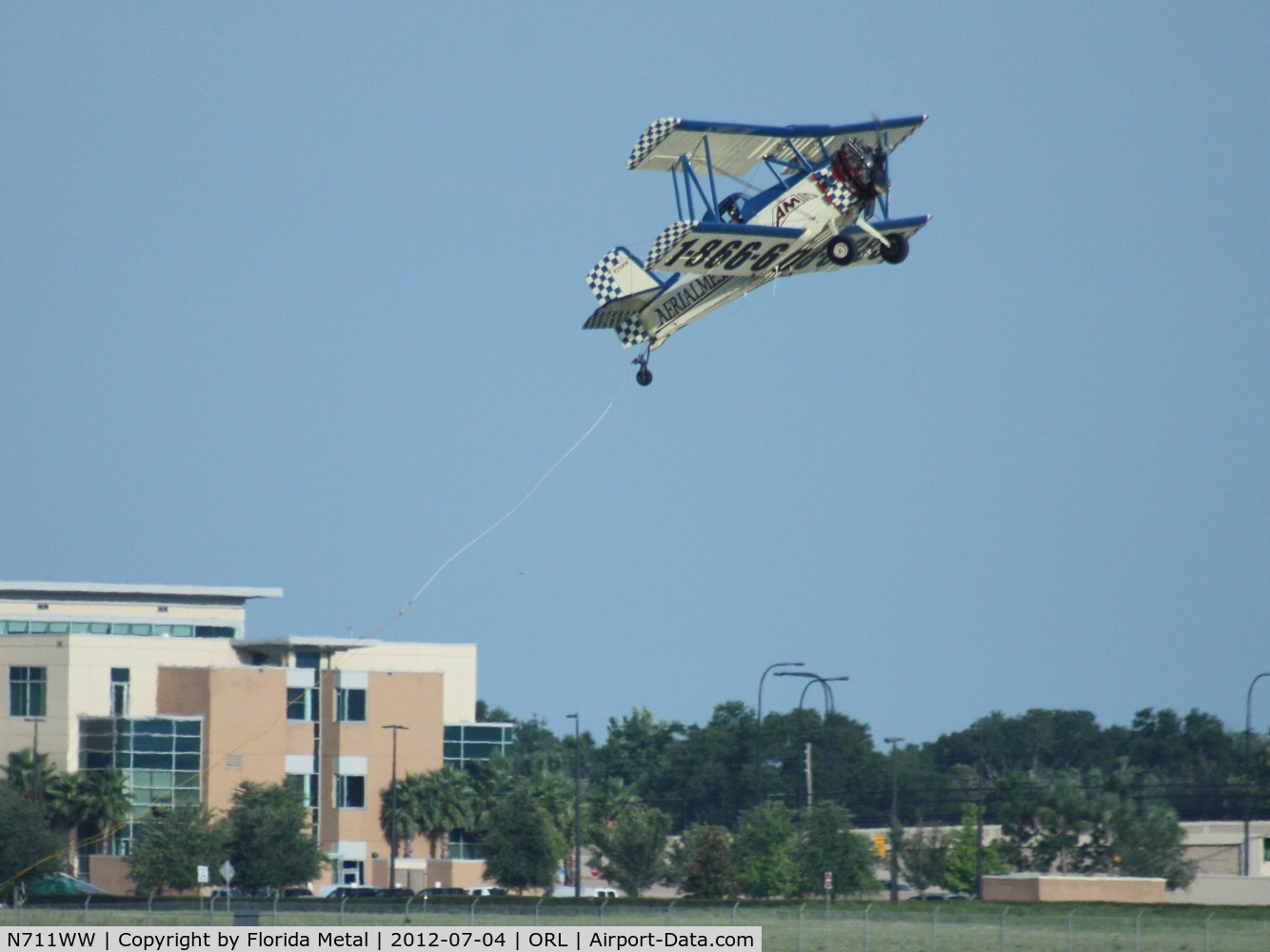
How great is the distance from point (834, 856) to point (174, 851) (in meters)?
27.5

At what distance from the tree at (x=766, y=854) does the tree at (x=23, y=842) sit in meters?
28.7

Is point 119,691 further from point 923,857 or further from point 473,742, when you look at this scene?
point 923,857

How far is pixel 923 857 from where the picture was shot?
308 ft

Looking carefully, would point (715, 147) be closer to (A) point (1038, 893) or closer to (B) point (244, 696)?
(A) point (1038, 893)

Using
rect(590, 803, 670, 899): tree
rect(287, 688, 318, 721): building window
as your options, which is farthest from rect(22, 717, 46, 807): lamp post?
rect(590, 803, 670, 899): tree

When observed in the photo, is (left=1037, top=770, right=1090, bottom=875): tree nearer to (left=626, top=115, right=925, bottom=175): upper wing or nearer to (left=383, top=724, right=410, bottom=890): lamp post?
(left=383, top=724, right=410, bottom=890): lamp post

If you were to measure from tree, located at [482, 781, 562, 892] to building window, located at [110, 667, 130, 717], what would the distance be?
18311 mm

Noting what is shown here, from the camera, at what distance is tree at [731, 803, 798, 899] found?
79.8 meters

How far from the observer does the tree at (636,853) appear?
285ft

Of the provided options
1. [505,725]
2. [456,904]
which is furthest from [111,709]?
[456,904]

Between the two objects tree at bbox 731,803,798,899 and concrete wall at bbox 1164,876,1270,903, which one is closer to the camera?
tree at bbox 731,803,798,899

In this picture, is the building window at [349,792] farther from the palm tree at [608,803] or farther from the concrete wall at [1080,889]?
the concrete wall at [1080,889]

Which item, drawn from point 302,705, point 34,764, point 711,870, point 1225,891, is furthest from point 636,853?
point 34,764

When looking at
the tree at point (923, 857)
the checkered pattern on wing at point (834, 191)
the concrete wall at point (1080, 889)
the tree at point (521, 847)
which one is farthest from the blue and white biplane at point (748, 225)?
the tree at point (923, 857)
